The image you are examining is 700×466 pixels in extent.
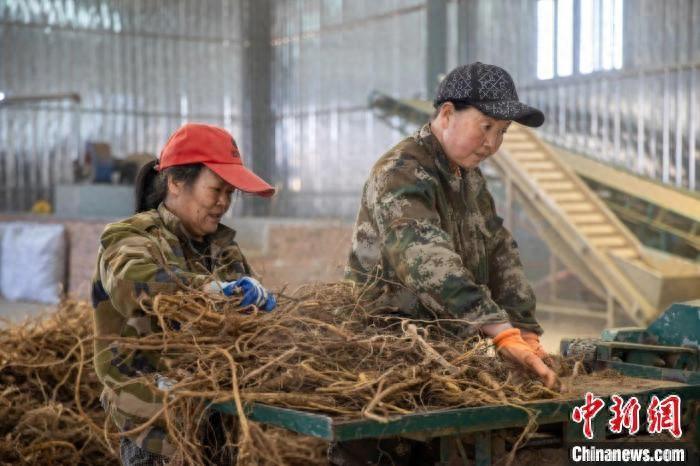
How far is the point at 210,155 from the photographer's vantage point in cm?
293

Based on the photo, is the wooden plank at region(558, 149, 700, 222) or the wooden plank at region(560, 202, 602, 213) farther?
the wooden plank at region(560, 202, 602, 213)

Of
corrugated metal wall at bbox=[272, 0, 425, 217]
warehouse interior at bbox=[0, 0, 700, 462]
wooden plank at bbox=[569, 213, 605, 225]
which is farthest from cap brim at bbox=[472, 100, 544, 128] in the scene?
corrugated metal wall at bbox=[272, 0, 425, 217]

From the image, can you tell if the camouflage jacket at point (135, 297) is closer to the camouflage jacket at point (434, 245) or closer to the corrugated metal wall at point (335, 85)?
the camouflage jacket at point (434, 245)

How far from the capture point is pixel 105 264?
2.75 m

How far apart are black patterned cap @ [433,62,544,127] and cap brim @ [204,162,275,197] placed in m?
0.76

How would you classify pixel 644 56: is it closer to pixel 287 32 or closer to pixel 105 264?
pixel 287 32

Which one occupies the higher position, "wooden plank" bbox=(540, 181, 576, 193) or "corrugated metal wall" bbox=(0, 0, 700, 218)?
"corrugated metal wall" bbox=(0, 0, 700, 218)

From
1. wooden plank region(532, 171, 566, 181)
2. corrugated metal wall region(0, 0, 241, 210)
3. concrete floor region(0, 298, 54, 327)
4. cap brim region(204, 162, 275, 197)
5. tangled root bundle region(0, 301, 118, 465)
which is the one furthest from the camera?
corrugated metal wall region(0, 0, 241, 210)

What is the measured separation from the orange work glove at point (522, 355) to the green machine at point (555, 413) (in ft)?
0.38

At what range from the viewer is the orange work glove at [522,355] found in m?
2.70

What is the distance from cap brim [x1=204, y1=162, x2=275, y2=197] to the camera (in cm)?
288

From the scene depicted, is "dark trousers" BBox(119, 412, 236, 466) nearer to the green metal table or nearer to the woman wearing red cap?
the woman wearing red cap

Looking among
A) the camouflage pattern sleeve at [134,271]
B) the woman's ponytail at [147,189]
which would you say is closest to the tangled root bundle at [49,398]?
the woman's ponytail at [147,189]

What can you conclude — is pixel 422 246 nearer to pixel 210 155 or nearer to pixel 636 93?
pixel 210 155
